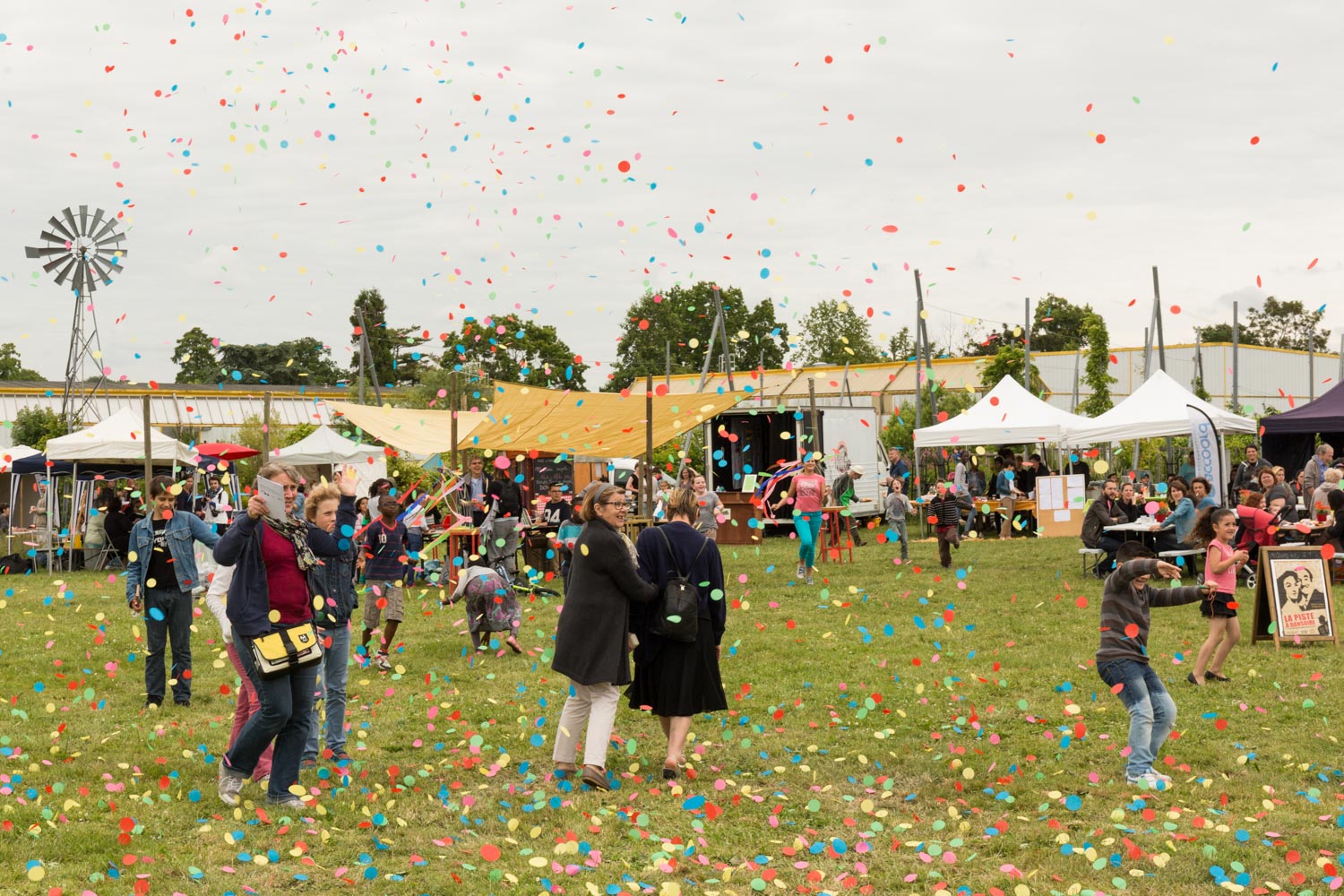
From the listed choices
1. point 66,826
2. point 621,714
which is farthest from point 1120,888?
point 66,826

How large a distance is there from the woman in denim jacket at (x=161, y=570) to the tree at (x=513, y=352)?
15.8m

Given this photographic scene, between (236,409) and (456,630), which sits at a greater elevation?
(236,409)

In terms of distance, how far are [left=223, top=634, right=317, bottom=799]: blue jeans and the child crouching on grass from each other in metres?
3.88

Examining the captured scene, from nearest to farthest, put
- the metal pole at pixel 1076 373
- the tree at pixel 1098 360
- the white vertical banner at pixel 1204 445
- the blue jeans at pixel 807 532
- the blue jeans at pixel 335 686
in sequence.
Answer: the blue jeans at pixel 335 686, the blue jeans at pixel 807 532, the white vertical banner at pixel 1204 445, the tree at pixel 1098 360, the metal pole at pixel 1076 373

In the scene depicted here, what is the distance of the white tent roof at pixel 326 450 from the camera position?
27.6 metres

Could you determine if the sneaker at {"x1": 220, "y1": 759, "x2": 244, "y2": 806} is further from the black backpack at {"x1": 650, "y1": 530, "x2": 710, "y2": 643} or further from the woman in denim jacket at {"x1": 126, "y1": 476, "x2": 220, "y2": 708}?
the woman in denim jacket at {"x1": 126, "y1": 476, "x2": 220, "y2": 708}

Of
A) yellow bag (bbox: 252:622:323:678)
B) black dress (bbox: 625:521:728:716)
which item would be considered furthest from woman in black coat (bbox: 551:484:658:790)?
yellow bag (bbox: 252:622:323:678)

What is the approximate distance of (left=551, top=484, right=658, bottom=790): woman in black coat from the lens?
6.21 metres

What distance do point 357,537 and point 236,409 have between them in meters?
38.5

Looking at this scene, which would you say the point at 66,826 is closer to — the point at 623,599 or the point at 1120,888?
the point at 623,599

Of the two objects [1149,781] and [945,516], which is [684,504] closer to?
[1149,781]

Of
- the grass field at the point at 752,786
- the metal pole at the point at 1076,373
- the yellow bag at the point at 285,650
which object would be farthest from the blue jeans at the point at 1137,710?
the metal pole at the point at 1076,373

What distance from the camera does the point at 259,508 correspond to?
5.65 meters

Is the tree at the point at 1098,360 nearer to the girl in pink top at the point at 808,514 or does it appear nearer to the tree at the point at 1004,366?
the tree at the point at 1004,366
